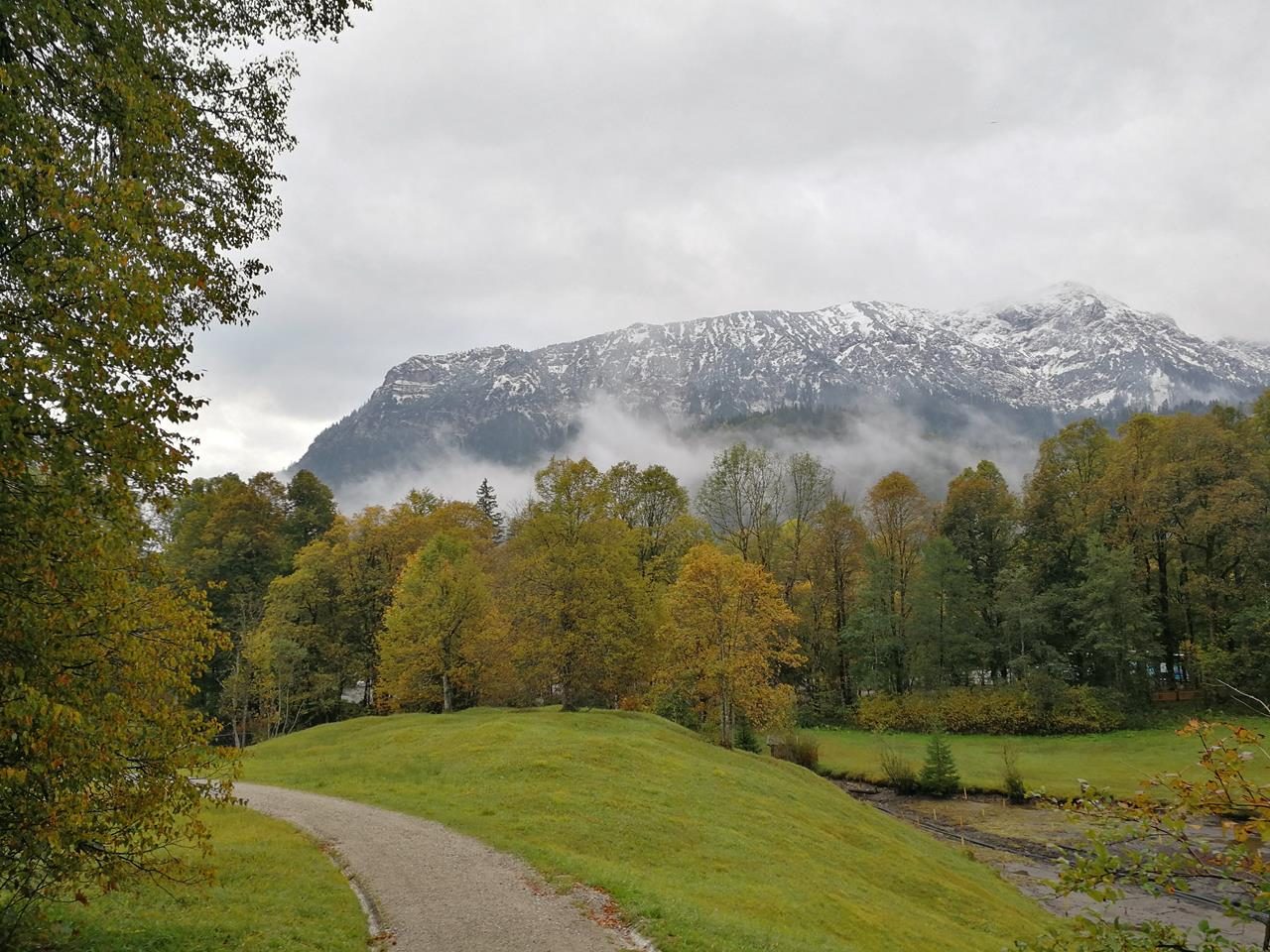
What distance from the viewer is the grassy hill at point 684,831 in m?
15.4

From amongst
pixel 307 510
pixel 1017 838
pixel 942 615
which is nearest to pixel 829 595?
pixel 942 615

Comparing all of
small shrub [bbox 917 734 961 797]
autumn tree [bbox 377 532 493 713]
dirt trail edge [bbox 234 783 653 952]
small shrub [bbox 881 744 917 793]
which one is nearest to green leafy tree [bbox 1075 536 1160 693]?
small shrub [bbox 917 734 961 797]

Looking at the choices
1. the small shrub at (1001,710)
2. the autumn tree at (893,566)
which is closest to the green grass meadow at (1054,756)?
the small shrub at (1001,710)

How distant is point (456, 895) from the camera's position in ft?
47.1

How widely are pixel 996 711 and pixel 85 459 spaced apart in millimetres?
62945

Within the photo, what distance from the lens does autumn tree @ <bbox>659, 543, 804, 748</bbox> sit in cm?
3900

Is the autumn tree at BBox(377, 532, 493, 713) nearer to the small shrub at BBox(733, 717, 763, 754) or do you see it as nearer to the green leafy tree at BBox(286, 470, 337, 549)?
the small shrub at BBox(733, 717, 763, 754)

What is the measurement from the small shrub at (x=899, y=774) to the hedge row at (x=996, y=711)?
20.9 feet

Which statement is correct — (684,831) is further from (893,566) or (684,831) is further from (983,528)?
(983,528)

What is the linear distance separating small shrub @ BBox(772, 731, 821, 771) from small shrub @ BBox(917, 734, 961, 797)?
723 cm

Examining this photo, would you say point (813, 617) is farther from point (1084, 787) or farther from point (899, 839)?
point (1084, 787)

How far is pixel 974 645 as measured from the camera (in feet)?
194

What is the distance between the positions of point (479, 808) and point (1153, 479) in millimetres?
57040

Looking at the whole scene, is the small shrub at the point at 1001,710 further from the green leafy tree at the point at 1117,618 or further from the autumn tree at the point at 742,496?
the autumn tree at the point at 742,496
